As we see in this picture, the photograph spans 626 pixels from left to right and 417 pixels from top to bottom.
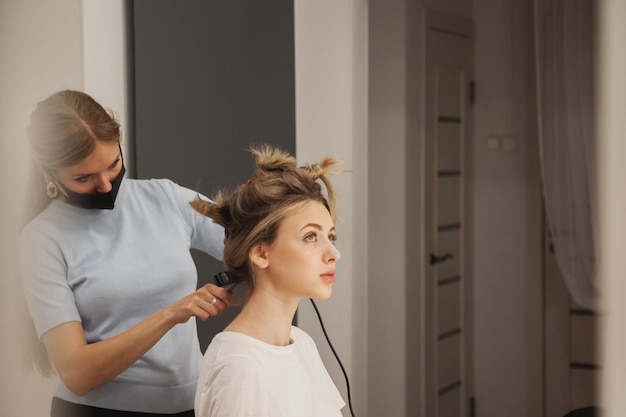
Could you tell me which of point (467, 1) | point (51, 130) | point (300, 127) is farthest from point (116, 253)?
point (467, 1)

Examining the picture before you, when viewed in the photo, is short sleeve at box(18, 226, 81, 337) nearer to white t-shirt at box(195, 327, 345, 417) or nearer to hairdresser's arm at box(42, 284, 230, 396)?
hairdresser's arm at box(42, 284, 230, 396)

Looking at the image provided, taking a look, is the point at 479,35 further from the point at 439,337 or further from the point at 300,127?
the point at 300,127

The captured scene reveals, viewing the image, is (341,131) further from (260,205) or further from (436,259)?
(436,259)

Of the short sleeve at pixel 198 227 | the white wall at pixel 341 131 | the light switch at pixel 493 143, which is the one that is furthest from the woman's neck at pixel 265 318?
the light switch at pixel 493 143

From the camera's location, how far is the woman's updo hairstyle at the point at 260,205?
59.4 inches

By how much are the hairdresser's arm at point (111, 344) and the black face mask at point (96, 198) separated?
22 centimetres

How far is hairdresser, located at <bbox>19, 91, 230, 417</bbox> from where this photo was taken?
1.38m

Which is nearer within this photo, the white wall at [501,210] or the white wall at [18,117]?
the white wall at [18,117]

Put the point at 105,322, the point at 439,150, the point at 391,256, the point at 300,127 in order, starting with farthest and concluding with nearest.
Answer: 1. the point at 439,150
2. the point at 391,256
3. the point at 300,127
4. the point at 105,322

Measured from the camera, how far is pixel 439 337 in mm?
4121

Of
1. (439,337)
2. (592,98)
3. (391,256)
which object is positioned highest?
(592,98)

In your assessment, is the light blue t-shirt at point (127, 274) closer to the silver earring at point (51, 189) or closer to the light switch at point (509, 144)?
the silver earring at point (51, 189)

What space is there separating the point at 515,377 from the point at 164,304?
3274 mm

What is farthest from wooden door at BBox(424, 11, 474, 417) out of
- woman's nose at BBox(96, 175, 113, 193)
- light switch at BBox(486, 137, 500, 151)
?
woman's nose at BBox(96, 175, 113, 193)
